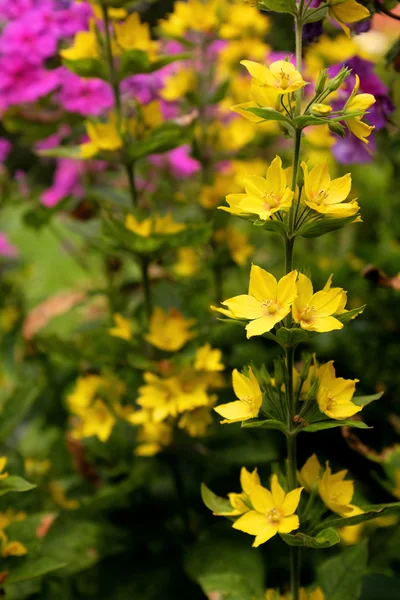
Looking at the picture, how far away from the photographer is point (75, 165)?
144cm

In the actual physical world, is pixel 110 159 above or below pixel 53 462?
above

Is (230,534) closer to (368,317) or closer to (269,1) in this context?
(368,317)

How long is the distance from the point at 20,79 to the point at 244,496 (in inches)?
33.4

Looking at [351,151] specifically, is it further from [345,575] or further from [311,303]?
[345,575]

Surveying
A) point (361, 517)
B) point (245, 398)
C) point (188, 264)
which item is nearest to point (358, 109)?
point (245, 398)

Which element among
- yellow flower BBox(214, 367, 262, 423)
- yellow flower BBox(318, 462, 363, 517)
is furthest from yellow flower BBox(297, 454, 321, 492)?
yellow flower BBox(214, 367, 262, 423)

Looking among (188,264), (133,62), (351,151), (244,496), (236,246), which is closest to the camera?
(244,496)

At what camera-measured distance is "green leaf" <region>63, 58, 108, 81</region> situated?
0.87m

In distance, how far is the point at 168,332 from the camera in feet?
3.11

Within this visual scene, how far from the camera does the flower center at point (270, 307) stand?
22.6 inches

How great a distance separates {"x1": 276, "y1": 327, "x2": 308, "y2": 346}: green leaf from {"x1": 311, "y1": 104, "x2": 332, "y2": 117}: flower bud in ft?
0.60

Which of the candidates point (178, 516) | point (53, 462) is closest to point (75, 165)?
point (53, 462)

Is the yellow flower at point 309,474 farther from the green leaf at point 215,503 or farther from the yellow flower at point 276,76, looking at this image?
the yellow flower at point 276,76

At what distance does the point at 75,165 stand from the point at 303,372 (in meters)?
0.96
